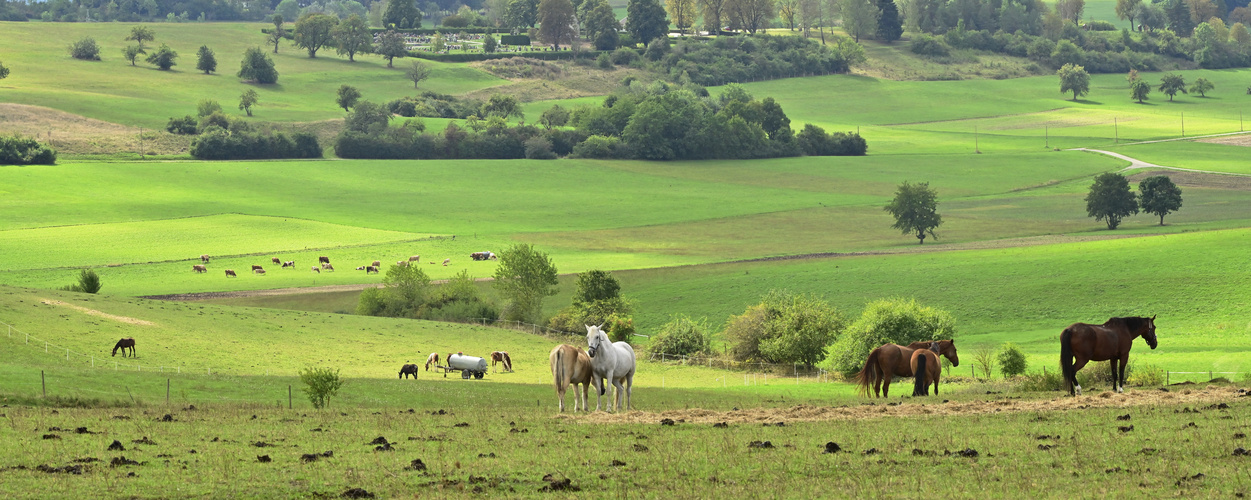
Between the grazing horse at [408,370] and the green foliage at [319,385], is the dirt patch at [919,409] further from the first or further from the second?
the grazing horse at [408,370]

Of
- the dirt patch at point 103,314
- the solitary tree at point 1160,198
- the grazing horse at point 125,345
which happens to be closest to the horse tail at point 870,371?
the grazing horse at point 125,345

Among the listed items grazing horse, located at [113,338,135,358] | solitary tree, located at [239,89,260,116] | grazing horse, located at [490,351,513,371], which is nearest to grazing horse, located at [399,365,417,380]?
grazing horse, located at [490,351,513,371]

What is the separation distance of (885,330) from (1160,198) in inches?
2726

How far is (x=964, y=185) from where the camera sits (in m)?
152

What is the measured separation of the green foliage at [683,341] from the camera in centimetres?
6762

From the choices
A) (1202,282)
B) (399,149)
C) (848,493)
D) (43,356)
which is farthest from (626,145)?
(848,493)

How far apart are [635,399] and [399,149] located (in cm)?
13738

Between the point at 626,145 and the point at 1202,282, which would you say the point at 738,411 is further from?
the point at 626,145

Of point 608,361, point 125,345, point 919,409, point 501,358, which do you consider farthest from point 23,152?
point 919,409

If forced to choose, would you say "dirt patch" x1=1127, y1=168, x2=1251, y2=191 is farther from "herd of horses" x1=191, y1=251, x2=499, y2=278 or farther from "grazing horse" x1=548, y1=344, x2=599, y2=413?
"grazing horse" x1=548, y1=344, x2=599, y2=413

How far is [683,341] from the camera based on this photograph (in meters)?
67.8

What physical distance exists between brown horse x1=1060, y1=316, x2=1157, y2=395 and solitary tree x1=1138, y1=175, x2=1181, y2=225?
87492 millimetres

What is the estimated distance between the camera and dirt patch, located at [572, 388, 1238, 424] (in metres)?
28.7

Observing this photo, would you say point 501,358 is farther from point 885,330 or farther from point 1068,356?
point 1068,356
